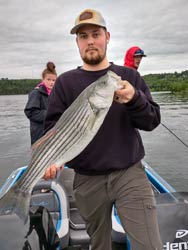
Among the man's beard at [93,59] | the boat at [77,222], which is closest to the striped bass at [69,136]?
the man's beard at [93,59]

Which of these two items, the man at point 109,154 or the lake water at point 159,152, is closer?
the man at point 109,154

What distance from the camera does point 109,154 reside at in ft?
8.86

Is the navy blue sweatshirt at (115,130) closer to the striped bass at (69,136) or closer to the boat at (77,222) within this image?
the striped bass at (69,136)

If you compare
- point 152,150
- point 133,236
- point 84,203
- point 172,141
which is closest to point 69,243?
point 84,203

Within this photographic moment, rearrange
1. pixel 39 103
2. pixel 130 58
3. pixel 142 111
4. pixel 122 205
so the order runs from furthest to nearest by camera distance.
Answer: pixel 130 58
pixel 39 103
pixel 122 205
pixel 142 111

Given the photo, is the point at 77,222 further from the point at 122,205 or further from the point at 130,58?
the point at 130,58

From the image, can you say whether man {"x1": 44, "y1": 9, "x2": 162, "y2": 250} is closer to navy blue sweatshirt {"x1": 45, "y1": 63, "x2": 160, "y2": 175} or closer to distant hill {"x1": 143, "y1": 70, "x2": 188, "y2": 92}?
navy blue sweatshirt {"x1": 45, "y1": 63, "x2": 160, "y2": 175}

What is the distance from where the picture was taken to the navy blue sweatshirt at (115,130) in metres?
2.69

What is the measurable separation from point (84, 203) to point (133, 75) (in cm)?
129

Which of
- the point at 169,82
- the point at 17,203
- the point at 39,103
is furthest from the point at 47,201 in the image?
the point at 169,82

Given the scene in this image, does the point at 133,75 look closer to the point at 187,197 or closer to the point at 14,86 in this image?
the point at 187,197

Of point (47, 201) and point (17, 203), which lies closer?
point (17, 203)

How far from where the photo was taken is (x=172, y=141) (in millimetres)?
15609

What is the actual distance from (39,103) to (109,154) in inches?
131
